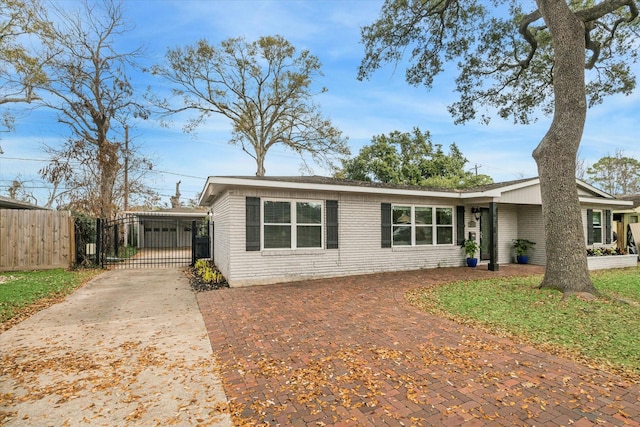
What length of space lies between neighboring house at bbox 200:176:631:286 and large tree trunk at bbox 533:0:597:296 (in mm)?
3385

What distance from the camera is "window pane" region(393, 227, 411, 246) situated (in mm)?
10609

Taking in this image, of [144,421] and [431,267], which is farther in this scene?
[431,267]

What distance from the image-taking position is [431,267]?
1119 cm

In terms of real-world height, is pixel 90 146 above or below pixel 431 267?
above

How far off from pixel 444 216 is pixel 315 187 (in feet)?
Result: 17.9

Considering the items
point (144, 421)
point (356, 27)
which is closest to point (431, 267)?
point (356, 27)

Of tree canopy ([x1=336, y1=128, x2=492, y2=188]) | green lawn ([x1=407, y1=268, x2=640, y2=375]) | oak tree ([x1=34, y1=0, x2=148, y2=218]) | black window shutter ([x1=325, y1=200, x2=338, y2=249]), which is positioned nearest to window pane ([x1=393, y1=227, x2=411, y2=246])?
black window shutter ([x1=325, y1=200, x2=338, y2=249])

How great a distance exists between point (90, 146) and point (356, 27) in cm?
1357

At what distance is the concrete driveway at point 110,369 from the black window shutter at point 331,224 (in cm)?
430

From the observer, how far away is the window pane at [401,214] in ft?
34.8

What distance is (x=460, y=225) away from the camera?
463 inches

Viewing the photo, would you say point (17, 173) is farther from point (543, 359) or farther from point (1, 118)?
point (543, 359)

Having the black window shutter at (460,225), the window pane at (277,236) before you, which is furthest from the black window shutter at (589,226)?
the window pane at (277,236)

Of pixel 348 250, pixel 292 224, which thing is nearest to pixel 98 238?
pixel 292 224
